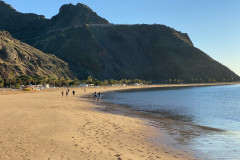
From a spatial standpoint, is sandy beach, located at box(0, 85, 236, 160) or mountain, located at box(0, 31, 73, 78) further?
mountain, located at box(0, 31, 73, 78)

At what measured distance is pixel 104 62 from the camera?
7564 inches

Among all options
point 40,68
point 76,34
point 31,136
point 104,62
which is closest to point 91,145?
point 31,136

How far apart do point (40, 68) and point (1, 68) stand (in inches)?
1012

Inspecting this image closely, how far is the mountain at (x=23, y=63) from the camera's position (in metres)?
106

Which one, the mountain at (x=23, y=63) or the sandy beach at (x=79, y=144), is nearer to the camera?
the sandy beach at (x=79, y=144)

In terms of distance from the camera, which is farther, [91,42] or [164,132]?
[91,42]

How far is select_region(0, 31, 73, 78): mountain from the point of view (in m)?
106

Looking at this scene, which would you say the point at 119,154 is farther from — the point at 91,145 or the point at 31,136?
the point at 31,136

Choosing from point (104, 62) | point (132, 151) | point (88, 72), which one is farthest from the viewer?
point (104, 62)

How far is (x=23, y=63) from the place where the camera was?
116m

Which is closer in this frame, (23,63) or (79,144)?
(79,144)

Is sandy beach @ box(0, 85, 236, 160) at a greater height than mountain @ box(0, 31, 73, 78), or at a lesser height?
lesser

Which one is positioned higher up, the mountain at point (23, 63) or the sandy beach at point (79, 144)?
the mountain at point (23, 63)

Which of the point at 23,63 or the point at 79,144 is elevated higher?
the point at 23,63
